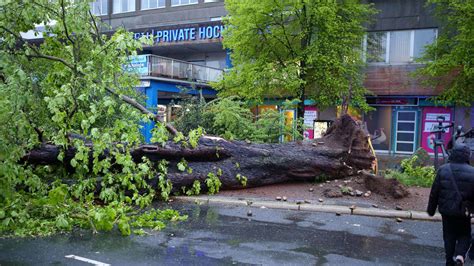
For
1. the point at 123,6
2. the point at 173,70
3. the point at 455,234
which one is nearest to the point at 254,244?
the point at 455,234

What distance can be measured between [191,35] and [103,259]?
25186mm

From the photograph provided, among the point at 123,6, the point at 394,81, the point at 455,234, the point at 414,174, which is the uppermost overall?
the point at 123,6

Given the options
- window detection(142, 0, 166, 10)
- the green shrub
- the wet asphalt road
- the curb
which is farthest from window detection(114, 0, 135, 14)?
the wet asphalt road

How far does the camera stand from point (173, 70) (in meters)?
25.9

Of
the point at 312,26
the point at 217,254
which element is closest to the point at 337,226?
the point at 217,254

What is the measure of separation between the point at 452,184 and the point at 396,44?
20269 mm

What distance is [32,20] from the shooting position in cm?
A: 700

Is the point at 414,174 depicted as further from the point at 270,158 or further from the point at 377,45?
the point at 377,45

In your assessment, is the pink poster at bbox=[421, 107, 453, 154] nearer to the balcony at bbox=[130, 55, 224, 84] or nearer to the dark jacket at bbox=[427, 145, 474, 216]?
the balcony at bbox=[130, 55, 224, 84]

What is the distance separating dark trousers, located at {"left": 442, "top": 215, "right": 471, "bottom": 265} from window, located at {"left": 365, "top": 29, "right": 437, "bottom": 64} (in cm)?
1888

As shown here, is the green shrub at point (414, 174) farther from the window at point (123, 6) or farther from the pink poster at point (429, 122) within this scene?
the window at point (123, 6)

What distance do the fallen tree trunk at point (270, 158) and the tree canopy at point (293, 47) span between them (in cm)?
645

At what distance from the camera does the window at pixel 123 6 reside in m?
34.6

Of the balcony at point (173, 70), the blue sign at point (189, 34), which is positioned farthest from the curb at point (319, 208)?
the blue sign at point (189, 34)
